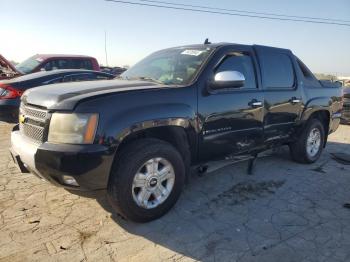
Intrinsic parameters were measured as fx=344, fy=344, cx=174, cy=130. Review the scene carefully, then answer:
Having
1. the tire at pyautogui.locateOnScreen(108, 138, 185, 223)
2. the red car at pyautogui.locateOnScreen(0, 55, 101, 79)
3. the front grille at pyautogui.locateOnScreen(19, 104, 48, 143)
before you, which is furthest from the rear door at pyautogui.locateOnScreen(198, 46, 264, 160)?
the red car at pyautogui.locateOnScreen(0, 55, 101, 79)

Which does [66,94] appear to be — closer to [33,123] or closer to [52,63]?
[33,123]

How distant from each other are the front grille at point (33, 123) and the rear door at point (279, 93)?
2895 millimetres

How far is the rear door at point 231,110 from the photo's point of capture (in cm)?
391

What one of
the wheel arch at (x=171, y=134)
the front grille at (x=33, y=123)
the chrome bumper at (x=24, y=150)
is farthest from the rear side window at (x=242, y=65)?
the chrome bumper at (x=24, y=150)

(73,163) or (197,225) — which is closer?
(73,163)

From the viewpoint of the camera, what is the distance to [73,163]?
9.64 ft

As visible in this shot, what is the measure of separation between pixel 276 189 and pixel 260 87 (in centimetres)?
139

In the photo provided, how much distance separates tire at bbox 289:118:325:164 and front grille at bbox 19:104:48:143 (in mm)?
4099

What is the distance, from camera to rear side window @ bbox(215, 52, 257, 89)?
4255 millimetres

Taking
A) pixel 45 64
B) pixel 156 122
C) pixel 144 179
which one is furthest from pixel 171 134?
pixel 45 64

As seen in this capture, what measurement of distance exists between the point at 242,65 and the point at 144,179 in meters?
2.07

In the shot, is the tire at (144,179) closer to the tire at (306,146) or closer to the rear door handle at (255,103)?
the rear door handle at (255,103)

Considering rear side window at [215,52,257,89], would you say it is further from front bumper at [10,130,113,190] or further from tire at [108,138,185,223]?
front bumper at [10,130,113,190]

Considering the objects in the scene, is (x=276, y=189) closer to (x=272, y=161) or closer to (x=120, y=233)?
(x=272, y=161)
